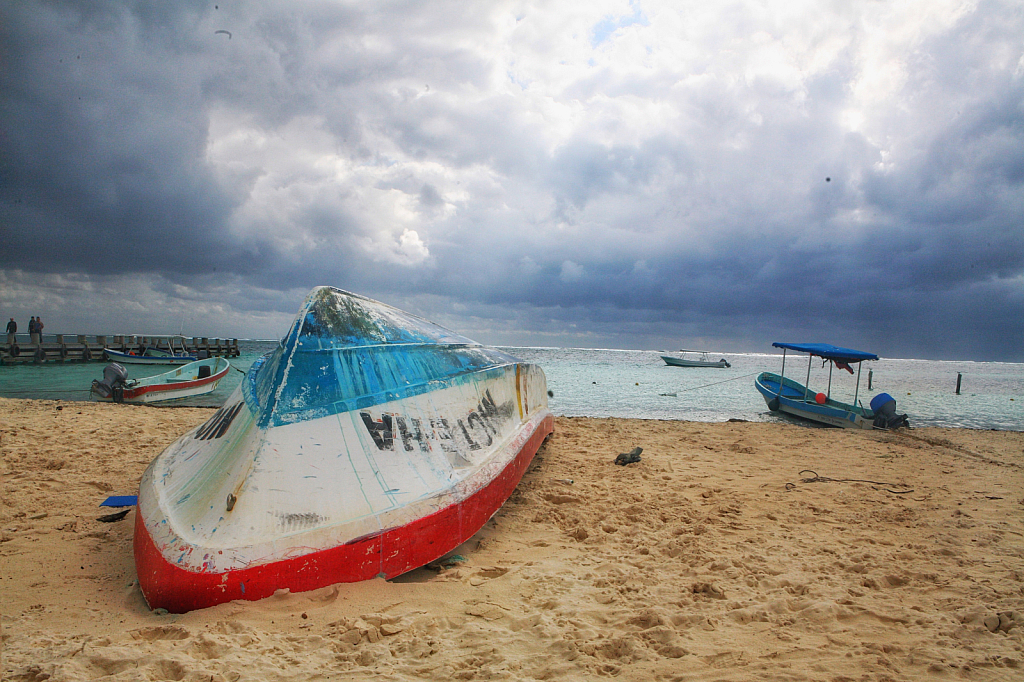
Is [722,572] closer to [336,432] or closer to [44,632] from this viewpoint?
[336,432]

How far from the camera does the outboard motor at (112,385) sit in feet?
40.9

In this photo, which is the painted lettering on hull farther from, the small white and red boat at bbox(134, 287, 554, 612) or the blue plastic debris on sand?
the blue plastic debris on sand

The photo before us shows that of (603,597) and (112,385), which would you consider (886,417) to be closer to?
(603,597)

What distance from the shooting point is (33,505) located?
417 centimetres

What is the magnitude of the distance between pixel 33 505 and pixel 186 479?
2.51 metres

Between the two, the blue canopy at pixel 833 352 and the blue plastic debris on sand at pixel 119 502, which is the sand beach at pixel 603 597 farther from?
the blue canopy at pixel 833 352

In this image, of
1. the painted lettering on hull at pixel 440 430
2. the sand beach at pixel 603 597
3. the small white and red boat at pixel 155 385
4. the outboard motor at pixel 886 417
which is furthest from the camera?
the small white and red boat at pixel 155 385

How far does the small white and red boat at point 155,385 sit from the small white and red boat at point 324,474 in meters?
11.9

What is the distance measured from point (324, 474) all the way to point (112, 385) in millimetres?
13886

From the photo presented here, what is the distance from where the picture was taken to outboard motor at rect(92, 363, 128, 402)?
491 inches

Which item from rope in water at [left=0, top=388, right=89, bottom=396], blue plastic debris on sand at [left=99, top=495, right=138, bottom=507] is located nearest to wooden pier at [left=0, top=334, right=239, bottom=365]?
rope in water at [left=0, top=388, right=89, bottom=396]

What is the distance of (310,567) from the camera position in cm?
248

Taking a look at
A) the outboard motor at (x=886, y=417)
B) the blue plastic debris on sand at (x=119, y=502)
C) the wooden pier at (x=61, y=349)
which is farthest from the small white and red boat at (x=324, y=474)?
the wooden pier at (x=61, y=349)

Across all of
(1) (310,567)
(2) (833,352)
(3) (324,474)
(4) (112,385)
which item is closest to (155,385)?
(4) (112,385)
